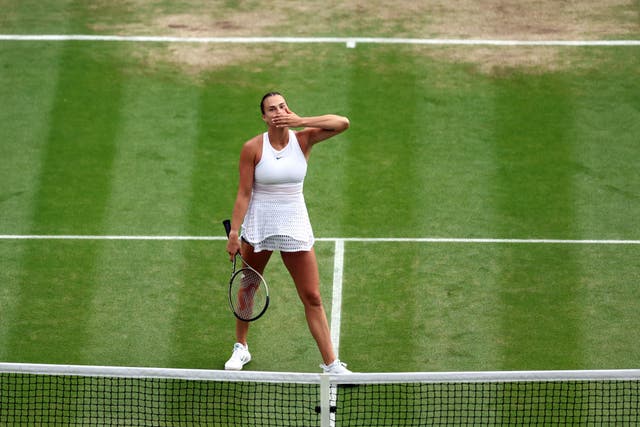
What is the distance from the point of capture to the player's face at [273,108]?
30.2 feet

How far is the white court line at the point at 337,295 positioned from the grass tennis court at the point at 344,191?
0.06m

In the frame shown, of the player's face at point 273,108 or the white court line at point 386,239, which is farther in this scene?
the white court line at point 386,239

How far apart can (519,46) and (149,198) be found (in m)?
5.34

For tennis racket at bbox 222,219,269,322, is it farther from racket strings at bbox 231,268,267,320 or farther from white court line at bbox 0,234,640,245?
white court line at bbox 0,234,640,245

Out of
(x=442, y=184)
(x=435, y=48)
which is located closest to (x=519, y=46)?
(x=435, y=48)

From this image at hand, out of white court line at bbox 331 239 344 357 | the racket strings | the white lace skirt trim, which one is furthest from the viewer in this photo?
white court line at bbox 331 239 344 357

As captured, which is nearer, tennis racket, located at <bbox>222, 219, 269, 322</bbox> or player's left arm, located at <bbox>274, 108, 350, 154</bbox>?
player's left arm, located at <bbox>274, 108, 350, 154</bbox>

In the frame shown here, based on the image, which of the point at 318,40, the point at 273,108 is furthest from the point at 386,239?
the point at 318,40

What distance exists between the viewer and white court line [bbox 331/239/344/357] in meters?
10.7

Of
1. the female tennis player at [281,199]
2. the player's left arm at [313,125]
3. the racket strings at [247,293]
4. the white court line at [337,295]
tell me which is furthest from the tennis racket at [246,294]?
the white court line at [337,295]

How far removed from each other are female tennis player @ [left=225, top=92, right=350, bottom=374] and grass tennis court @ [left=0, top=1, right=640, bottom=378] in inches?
39.4

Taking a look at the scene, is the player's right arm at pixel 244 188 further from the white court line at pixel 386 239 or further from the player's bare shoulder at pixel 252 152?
the white court line at pixel 386 239

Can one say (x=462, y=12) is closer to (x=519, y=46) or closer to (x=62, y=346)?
(x=519, y=46)

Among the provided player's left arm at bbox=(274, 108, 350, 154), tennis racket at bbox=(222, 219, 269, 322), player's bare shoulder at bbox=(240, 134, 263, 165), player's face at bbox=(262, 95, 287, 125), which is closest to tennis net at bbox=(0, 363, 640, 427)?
tennis racket at bbox=(222, 219, 269, 322)
